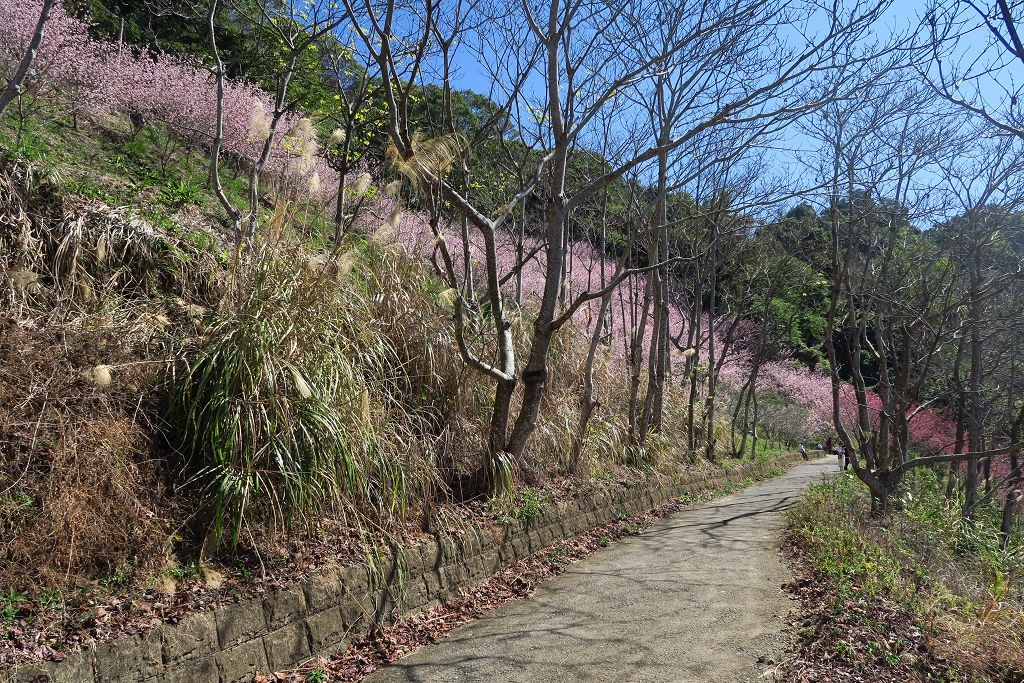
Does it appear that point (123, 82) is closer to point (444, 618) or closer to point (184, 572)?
point (184, 572)

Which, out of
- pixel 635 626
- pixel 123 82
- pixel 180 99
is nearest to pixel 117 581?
pixel 635 626

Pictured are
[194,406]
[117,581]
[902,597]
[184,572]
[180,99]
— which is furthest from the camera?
[180,99]

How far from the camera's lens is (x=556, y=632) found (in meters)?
5.13

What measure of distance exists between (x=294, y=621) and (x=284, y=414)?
1276 millimetres

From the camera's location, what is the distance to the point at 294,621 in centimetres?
428

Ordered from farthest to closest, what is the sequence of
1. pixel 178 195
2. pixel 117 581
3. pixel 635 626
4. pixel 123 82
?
pixel 123 82
pixel 178 195
pixel 635 626
pixel 117 581

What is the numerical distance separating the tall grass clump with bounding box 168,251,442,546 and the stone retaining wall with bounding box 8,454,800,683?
0.45 meters

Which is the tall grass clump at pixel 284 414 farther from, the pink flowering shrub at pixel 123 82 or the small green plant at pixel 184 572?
the pink flowering shrub at pixel 123 82

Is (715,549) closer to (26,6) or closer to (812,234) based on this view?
(812,234)

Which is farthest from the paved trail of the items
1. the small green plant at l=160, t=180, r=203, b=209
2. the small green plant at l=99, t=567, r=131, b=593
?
the small green plant at l=160, t=180, r=203, b=209

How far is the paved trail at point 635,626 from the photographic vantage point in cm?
446

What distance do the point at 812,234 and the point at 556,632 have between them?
1137 centimetres

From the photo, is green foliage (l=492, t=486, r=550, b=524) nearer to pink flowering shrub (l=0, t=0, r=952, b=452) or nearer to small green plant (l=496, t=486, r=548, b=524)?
small green plant (l=496, t=486, r=548, b=524)

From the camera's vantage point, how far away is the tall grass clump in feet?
14.7
